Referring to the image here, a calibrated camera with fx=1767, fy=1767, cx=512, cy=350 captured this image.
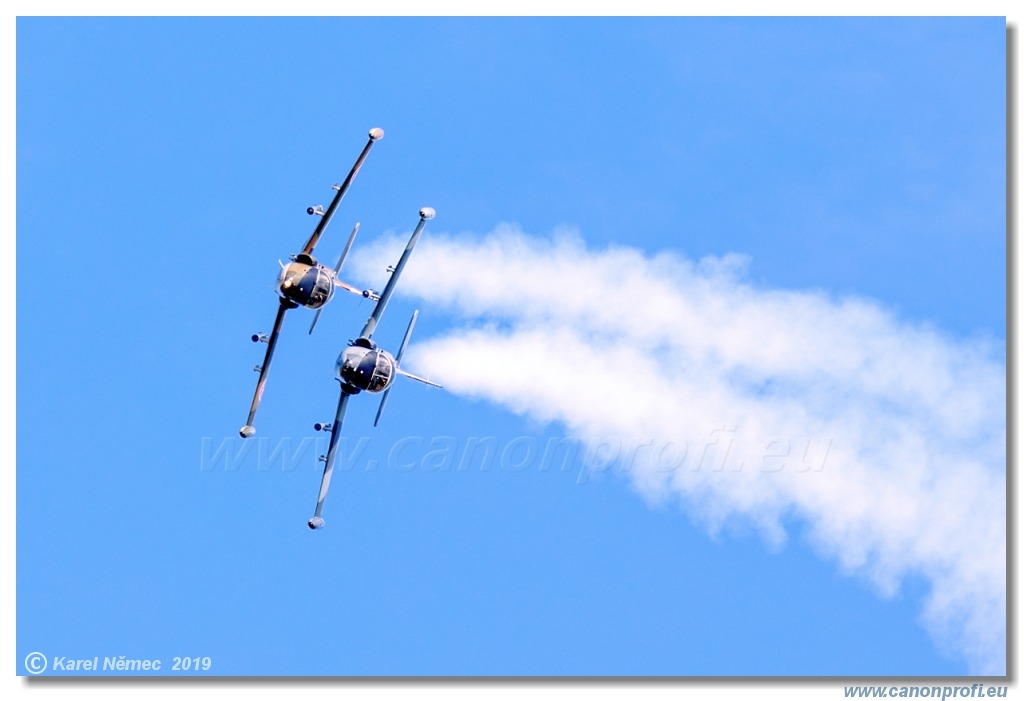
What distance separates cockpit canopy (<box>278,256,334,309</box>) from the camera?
95938 millimetres

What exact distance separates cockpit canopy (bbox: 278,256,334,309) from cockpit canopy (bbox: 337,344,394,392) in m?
3.35

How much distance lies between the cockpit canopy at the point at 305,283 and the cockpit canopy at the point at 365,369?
3.35 meters

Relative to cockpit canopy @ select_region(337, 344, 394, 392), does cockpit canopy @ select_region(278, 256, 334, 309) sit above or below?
above

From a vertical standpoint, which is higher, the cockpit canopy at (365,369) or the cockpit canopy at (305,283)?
the cockpit canopy at (305,283)

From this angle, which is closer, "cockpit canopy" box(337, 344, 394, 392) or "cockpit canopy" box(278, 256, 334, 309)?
"cockpit canopy" box(278, 256, 334, 309)

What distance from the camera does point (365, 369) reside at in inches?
3821

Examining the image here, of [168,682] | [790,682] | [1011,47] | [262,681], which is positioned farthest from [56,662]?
[1011,47]

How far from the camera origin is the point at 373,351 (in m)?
97.8

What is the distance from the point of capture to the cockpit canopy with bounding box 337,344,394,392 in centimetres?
9706

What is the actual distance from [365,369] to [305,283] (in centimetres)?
577

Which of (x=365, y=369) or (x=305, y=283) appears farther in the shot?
(x=365, y=369)

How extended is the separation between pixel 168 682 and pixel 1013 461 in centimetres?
4390

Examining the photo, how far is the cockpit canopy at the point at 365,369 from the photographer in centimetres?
9706
